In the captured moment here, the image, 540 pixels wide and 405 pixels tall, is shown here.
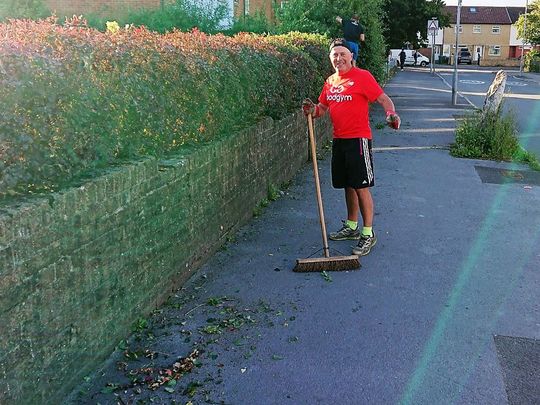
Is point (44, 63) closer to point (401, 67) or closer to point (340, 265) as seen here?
point (340, 265)

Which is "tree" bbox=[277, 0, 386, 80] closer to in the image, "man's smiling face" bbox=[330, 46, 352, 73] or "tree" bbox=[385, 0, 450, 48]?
"man's smiling face" bbox=[330, 46, 352, 73]

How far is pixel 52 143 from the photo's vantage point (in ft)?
10.8

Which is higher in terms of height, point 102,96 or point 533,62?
point 102,96

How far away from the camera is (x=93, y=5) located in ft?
55.7

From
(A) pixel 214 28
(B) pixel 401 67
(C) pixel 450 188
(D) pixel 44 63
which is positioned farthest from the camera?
(B) pixel 401 67

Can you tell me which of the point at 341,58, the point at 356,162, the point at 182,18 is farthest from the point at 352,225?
the point at 182,18

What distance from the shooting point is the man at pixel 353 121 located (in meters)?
6.00

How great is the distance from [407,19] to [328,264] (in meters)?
31.1

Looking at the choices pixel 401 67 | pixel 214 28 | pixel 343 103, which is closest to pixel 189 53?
pixel 343 103

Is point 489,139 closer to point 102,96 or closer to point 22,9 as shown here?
point 22,9

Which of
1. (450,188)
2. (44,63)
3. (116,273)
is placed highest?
(44,63)

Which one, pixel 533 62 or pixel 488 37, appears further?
pixel 488 37

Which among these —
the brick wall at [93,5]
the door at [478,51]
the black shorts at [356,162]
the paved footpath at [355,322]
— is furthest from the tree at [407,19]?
the door at [478,51]

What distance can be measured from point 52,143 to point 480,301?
3458 mm
